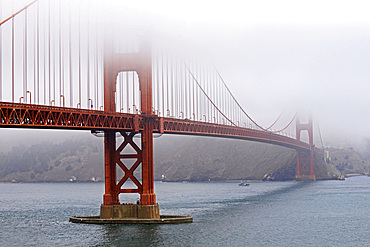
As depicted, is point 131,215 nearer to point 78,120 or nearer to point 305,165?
point 78,120

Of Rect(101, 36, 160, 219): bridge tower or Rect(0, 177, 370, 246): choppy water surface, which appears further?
Rect(101, 36, 160, 219): bridge tower

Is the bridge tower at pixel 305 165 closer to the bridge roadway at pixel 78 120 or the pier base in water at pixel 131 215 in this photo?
the bridge roadway at pixel 78 120

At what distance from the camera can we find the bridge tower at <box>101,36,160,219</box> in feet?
177

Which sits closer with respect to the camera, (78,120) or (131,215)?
(78,120)

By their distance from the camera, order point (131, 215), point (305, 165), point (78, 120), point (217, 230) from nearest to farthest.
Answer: point (78, 120) < point (217, 230) < point (131, 215) < point (305, 165)

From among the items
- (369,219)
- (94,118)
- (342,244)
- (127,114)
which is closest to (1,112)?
(94,118)

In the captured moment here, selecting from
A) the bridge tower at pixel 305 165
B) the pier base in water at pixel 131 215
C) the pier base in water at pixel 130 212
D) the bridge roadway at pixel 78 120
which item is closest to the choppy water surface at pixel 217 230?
the pier base in water at pixel 131 215

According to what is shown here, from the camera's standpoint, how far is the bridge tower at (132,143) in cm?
5400

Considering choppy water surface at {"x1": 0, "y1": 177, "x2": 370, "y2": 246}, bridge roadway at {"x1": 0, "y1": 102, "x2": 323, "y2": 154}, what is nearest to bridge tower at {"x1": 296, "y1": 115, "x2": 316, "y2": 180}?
choppy water surface at {"x1": 0, "y1": 177, "x2": 370, "y2": 246}

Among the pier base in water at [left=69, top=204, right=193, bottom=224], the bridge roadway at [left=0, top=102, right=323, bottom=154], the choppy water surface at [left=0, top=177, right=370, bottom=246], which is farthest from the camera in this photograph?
the pier base in water at [left=69, top=204, right=193, bottom=224]

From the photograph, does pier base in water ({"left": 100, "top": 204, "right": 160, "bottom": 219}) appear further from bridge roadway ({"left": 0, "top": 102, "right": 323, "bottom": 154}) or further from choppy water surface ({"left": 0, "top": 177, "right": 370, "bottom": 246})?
bridge roadway ({"left": 0, "top": 102, "right": 323, "bottom": 154})

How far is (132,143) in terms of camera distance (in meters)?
54.7

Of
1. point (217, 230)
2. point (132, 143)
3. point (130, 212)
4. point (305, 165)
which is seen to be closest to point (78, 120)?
point (132, 143)

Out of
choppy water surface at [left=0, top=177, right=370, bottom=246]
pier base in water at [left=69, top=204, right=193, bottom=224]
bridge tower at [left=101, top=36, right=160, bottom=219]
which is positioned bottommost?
choppy water surface at [left=0, top=177, right=370, bottom=246]
